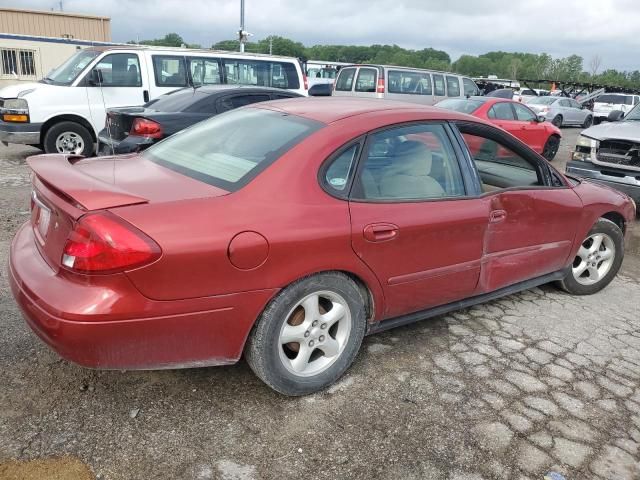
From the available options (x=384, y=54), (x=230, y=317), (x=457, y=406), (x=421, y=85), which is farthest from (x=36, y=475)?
(x=384, y=54)

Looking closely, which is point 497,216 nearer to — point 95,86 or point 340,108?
point 340,108

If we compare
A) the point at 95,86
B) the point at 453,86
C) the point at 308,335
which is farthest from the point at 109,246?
the point at 453,86

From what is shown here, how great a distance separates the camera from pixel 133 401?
2.70 meters

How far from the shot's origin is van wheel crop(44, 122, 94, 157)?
8.42 metres

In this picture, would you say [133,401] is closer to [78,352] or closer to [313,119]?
[78,352]

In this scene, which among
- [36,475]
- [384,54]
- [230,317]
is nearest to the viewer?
[36,475]

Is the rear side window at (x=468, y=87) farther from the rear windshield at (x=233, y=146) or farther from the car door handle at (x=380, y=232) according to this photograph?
the car door handle at (x=380, y=232)

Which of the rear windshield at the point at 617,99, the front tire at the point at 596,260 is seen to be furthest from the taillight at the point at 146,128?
the rear windshield at the point at 617,99

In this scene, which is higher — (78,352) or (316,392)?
(78,352)

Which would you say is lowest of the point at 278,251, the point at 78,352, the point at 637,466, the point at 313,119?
the point at 637,466

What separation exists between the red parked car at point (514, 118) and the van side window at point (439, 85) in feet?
12.3

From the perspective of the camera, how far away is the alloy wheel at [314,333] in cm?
270

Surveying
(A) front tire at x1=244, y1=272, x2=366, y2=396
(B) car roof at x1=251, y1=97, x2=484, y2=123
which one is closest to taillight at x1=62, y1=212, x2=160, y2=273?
(A) front tire at x1=244, y1=272, x2=366, y2=396

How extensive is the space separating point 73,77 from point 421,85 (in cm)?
925
